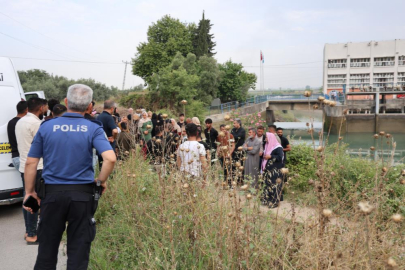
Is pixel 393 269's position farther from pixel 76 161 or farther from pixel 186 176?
pixel 186 176

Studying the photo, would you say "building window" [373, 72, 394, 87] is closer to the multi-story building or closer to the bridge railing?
the multi-story building

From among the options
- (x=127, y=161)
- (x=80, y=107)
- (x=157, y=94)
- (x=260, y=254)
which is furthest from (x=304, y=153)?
(x=157, y=94)

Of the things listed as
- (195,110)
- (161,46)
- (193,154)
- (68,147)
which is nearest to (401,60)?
(161,46)

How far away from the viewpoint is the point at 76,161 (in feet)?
9.46

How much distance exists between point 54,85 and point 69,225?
4901 centimetres

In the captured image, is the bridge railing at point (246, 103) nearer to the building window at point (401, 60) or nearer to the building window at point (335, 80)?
the building window at point (335, 80)

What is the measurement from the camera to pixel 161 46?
152 feet

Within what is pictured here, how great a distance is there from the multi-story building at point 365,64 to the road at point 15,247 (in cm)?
A: 6887

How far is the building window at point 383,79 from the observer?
225 feet

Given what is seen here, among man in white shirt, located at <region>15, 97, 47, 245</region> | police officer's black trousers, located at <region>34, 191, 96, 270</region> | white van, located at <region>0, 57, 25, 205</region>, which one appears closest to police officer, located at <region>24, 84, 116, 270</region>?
police officer's black trousers, located at <region>34, 191, 96, 270</region>

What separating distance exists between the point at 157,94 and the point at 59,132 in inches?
1370

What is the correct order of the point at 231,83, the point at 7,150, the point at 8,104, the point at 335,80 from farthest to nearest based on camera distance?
1. the point at 335,80
2. the point at 231,83
3. the point at 8,104
4. the point at 7,150

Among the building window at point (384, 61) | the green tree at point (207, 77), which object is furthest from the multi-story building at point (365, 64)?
the green tree at point (207, 77)

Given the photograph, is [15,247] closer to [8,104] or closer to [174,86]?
[8,104]
